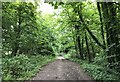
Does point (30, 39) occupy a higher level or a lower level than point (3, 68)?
higher

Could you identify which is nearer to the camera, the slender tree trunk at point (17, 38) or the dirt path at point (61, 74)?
the dirt path at point (61, 74)

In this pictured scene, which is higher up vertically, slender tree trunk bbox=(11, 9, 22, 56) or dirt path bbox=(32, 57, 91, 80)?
slender tree trunk bbox=(11, 9, 22, 56)

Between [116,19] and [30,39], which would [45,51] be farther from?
[116,19]

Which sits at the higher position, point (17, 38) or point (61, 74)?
point (17, 38)

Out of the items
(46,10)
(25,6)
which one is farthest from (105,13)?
(46,10)

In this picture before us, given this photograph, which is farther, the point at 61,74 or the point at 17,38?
the point at 17,38

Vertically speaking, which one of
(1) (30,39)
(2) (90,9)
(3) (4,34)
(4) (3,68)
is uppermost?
(2) (90,9)

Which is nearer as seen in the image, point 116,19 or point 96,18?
point 116,19

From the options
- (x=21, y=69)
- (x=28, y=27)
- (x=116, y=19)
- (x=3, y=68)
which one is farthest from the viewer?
(x=28, y=27)

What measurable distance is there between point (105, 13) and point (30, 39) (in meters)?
6.24

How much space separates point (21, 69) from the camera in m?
8.86

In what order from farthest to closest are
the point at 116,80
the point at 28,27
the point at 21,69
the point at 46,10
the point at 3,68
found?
1. the point at 46,10
2. the point at 28,27
3. the point at 21,69
4. the point at 3,68
5. the point at 116,80

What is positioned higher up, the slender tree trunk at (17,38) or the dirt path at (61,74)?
the slender tree trunk at (17,38)

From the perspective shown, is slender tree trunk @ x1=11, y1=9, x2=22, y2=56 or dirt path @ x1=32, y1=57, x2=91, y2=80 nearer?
dirt path @ x1=32, y1=57, x2=91, y2=80
